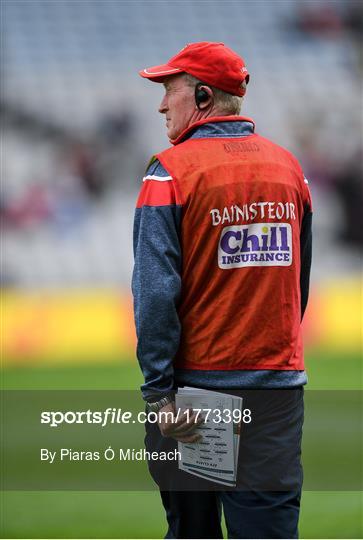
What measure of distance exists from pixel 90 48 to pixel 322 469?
12806 mm

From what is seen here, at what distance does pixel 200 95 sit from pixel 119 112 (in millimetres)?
13803

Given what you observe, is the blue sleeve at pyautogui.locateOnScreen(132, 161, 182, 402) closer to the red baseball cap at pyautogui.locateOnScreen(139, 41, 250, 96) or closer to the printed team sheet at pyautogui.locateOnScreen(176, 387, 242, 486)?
the printed team sheet at pyautogui.locateOnScreen(176, 387, 242, 486)

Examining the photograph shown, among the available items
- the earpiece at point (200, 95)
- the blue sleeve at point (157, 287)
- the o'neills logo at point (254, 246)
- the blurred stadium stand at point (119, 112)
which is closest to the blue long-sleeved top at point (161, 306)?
the blue sleeve at point (157, 287)

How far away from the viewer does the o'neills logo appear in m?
2.45

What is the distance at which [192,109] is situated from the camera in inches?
101

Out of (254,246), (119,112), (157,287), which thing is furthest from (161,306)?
(119,112)

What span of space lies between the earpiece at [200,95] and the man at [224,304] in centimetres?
2

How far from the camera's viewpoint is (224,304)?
245cm

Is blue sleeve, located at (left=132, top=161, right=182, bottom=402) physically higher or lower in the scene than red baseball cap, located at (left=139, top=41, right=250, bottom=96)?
lower

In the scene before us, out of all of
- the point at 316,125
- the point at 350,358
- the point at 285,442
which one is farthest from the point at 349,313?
the point at 285,442

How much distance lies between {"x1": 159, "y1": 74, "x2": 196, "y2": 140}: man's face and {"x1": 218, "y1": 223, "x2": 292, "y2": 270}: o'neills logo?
0.34 metres

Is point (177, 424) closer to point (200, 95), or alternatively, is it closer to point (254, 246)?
point (254, 246)

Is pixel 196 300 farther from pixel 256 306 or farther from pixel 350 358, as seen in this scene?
pixel 350 358

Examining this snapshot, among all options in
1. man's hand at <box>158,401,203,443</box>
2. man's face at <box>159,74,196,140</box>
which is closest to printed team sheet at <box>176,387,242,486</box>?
man's hand at <box>158,401,203,443</box>
